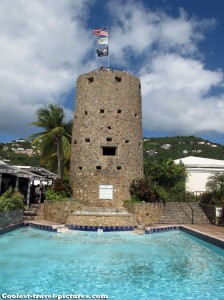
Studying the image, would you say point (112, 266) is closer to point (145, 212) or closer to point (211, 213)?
point (145, 212)

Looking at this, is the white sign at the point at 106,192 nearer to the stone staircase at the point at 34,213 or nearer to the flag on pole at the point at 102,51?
the stone staircase at the point at 34,213

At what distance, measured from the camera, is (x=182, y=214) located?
20906mm

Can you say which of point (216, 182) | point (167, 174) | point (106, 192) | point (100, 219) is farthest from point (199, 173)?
point (100, 219)

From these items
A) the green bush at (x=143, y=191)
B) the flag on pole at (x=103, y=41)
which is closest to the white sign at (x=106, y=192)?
the green bush at (x=143, y=191)

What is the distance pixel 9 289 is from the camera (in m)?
7.71

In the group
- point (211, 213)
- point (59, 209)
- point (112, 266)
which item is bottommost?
point (112, 266)

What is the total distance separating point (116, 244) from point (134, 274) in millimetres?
4563

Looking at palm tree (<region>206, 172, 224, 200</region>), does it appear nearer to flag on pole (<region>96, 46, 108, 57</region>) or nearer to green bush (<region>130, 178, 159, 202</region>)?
green bush (<region>130, 178, 159, 202</region>)

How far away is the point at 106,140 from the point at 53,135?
649cm

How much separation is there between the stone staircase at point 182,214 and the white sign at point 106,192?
12.7 feet

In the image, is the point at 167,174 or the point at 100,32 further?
the point at 167,174

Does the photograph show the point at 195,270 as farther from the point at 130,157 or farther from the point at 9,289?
the point at 130,157

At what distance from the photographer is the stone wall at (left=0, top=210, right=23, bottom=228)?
15.3 m

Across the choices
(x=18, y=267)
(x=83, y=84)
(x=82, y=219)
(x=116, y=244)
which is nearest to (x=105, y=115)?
(x=83, y=84)
